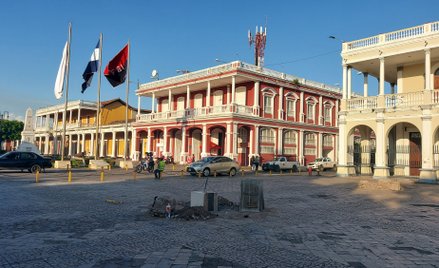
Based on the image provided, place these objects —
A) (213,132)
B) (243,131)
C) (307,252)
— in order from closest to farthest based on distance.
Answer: (307,252) < (243,131) < (213,132)

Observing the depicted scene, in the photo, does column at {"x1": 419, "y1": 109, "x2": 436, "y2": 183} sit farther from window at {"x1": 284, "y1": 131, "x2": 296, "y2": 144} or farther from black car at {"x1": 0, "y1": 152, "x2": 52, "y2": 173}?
black car at {"x1": 0, "y1": 152, "x2": 52, "y2": 173}

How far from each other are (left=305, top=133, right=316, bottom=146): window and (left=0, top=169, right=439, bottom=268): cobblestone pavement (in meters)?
31.6

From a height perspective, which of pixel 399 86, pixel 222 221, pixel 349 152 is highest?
pixel 399 86

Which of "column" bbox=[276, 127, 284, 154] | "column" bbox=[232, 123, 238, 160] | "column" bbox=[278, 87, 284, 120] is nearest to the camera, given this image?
"column" bbox=[232, 123, 238, 160]

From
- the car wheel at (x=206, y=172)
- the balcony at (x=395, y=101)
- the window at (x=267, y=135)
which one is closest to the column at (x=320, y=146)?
the window at (x=267, y=135)

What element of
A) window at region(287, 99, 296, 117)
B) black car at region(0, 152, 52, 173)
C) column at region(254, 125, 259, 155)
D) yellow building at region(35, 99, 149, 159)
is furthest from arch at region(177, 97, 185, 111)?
black car at region(0, 152, 52, 173)

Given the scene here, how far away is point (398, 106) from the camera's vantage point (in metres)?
24.6

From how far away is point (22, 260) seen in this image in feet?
19.7

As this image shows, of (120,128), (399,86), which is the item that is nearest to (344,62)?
(399,86)

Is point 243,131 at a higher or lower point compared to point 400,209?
higher

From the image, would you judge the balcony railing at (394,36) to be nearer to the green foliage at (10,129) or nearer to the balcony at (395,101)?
the balcony at (395,101)

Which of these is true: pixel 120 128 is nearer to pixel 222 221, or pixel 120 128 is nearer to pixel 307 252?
pixel 222 221

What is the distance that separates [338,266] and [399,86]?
25.0 m

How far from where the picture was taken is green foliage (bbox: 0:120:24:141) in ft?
275
